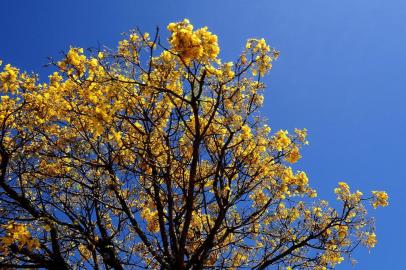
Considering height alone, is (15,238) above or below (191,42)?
below

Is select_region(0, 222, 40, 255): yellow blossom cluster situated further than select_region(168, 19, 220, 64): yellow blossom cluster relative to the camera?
Yes

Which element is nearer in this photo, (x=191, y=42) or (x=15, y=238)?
(x=191, y=42)

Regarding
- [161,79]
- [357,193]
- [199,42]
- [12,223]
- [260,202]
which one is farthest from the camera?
[260,202]

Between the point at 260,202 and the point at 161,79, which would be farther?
the point at 260,202

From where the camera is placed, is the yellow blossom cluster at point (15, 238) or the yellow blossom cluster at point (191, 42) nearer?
the yellow blossom cluster at point (191, 42)

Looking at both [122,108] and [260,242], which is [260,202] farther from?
[122,108]

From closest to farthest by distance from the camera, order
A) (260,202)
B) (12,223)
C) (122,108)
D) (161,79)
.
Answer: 1. (12,223)
2. (161,79)
3. (122,108)
4. (260,202)

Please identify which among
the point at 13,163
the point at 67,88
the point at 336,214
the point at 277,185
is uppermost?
the point at 67,88

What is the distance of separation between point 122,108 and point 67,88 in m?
1.04

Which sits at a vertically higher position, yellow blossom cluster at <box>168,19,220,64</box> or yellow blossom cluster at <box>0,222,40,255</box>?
yellow blossom cluster at <box>168,19,220,64</box>

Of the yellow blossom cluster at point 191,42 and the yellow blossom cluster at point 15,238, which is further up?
the yellow blossom cluster at point 191,42

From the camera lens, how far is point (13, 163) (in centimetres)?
796

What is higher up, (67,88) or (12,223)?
(67,88)

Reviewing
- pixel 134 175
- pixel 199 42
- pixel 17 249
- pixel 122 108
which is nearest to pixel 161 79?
pixel 122 108
